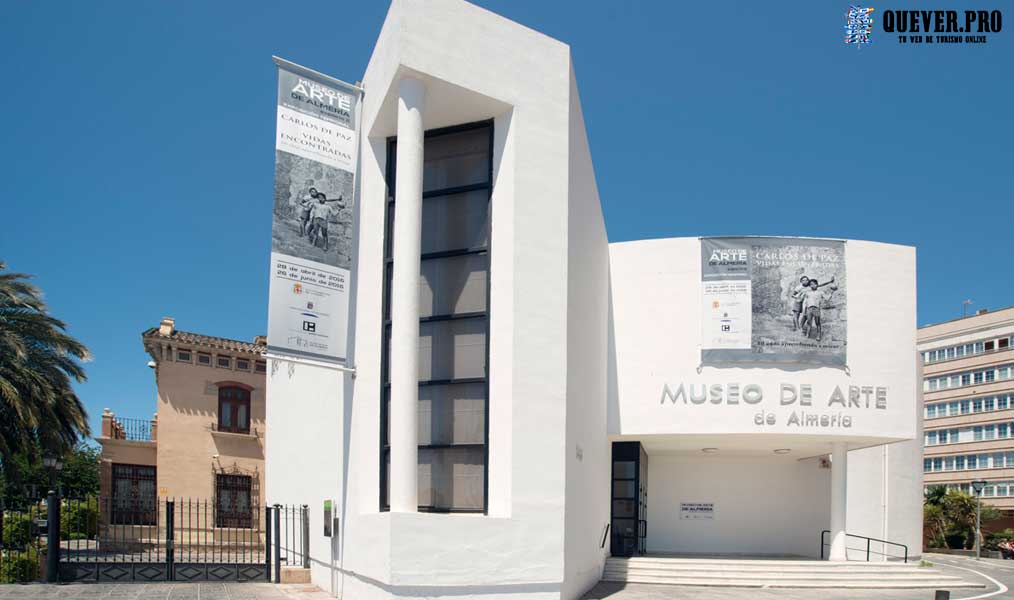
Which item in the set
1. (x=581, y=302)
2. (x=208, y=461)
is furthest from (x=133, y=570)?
(x=208, y=461)

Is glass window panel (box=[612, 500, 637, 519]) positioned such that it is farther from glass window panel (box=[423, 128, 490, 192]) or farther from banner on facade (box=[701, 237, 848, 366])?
glass window panel (box=[423, 128, 490, 192])

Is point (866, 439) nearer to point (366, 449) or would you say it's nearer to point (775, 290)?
point (775, 290)

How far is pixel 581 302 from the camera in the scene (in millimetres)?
17906

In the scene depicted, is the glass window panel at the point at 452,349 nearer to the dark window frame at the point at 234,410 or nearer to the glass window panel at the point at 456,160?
the glass window panel at the point at 456,160

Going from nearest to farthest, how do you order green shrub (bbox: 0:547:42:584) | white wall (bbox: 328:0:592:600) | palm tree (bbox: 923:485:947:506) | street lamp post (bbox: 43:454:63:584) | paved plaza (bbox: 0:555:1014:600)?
white wall (bbox: 328:0:592:600) < paved plaza (bbox: 0:555:1014:600) < street lamp post (bbox: 43:454:63:584) < green shrub (bbox: 0:547:42:584) < palm tree (bbox: 923:485:947:506)

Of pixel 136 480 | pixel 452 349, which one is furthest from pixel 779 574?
pixel 136 480

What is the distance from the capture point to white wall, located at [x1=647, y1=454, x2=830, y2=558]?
1110 inches

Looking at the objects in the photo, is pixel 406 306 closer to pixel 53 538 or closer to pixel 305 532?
pixel 305 532

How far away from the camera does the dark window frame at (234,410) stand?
33.9 m

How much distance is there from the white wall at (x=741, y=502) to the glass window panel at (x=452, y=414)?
14419 mm

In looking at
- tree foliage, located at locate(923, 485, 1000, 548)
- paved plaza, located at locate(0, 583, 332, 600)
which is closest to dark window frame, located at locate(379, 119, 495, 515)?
paved plaza, located at locate(0, 583, 332, 600)

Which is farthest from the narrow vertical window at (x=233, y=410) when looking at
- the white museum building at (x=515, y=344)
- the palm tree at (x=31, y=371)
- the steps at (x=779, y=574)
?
the steps at (x=779, y=574)

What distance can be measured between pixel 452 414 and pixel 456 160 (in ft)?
15.9

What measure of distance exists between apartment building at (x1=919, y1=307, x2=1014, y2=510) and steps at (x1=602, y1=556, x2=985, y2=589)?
145ft
